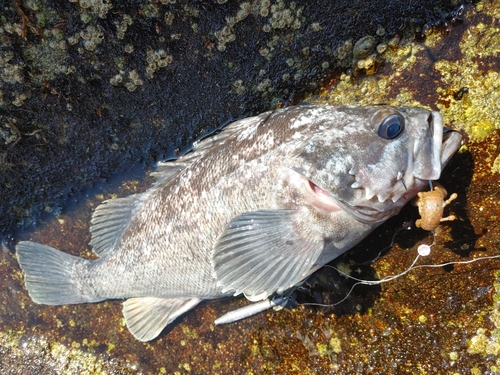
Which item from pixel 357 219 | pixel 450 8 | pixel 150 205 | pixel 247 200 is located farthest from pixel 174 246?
pixel 450 8

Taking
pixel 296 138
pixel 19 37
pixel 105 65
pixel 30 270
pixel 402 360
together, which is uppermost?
pixel 19 37

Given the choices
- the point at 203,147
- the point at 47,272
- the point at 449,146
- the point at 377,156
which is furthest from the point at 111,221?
the point at 449,146

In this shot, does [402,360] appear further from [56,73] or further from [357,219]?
[56,73]

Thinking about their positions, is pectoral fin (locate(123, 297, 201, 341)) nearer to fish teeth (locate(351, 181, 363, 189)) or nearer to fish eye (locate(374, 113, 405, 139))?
fish teeth (locate(351, 181, 363, 189))

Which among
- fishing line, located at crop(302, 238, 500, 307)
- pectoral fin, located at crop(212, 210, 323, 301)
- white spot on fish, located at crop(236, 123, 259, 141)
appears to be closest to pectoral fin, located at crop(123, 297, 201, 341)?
pectoral fin, located at crop(212, 210, 323, 301)

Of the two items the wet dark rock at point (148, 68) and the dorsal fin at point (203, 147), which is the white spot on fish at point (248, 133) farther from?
the wet dark rock at point (148, 68)

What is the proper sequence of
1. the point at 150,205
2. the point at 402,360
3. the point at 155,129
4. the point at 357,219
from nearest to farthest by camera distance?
the point at 357,219, the point at 402,360, the point at 150,205, the point at 155,129
